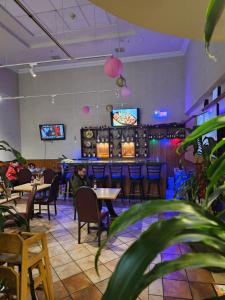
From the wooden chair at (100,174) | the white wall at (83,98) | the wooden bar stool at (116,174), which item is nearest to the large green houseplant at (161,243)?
the wooden bar stool at (116,174)

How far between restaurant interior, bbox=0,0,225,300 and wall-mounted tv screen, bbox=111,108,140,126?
0.20ft

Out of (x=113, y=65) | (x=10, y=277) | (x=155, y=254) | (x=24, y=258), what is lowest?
(x=10, y=277)

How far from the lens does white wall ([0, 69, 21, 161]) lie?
955cm

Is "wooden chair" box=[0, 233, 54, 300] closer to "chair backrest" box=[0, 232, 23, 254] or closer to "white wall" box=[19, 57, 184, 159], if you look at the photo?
"chair backrest" box=[0, 232, 23, 254]

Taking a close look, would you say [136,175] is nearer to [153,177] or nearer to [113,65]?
[153,177]

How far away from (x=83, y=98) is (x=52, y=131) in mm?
2069

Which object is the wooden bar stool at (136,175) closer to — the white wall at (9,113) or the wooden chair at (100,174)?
the wooden chair at (100,174)

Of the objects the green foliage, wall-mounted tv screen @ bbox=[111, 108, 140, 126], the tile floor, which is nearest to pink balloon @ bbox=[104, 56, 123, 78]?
the tile floor

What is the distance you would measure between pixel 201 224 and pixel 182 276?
324cm

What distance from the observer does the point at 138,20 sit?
2574mm

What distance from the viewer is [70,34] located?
24.0ft

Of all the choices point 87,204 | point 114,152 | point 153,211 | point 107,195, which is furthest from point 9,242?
point 114,152

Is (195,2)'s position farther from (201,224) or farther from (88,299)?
(88,299)

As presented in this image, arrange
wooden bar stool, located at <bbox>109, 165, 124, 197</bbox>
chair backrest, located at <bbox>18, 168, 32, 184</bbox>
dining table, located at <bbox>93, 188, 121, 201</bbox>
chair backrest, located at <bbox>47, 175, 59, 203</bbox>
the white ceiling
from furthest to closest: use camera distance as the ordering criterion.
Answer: chair backrest, located at <bbox>18, 168, 32, 184</bbox> < wooden bar stool, located at <bbox>109, 165, 124, 197</bbox> < the white ceiling < chair backrest, located at <bbox>47, 175, 59, 203</bbox> < dining table, located at <bbox>93, 188, 121, 201</bbox>
